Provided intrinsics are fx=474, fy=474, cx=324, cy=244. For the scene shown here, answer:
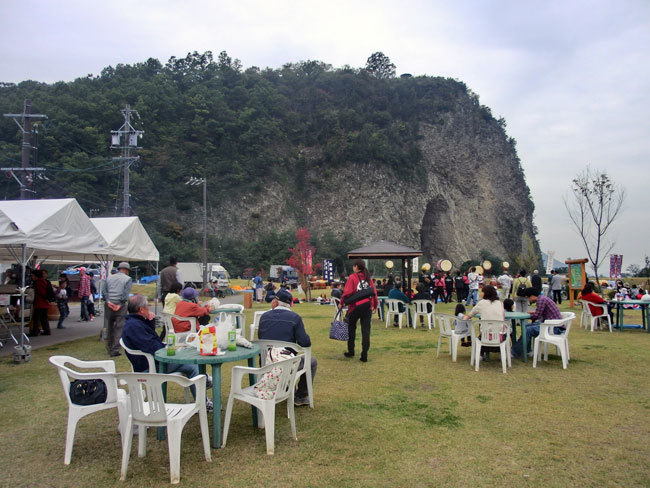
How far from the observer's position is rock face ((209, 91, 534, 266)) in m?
57.5

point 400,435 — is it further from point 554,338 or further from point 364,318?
point 554,338

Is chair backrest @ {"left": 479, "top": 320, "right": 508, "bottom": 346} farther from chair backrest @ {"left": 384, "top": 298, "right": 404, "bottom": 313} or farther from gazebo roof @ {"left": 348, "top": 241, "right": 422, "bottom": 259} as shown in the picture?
gazebo roof @ {"left": 348, "top": 241, "right": 422, "bottom": 259}

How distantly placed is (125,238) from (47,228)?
3.61 meters

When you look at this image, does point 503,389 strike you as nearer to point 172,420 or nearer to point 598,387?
point 598,387

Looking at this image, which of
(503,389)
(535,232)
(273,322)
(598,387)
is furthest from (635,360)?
(535,232)

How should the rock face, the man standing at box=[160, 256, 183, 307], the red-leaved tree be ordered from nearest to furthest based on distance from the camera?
the man standing at box=[160, 256, 183, 307], the red-leaved tree, the rock face

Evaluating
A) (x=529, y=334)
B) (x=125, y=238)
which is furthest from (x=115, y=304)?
(x=529, y=334)

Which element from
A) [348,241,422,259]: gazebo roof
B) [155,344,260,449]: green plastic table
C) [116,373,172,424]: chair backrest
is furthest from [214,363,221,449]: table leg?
[348,241,422,259]: gazebo roof

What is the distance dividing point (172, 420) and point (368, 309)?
4.45m

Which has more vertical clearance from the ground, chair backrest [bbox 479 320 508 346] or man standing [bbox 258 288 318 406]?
man standing [bbox 258 288 318 406]

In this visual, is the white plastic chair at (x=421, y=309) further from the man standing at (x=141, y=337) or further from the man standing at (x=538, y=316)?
the man standing at (x=141, y=337)

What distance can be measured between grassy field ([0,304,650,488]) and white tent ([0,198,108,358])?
6.87 feet

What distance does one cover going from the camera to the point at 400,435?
4266 millimetres

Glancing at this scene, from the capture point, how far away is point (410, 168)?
212 ft
